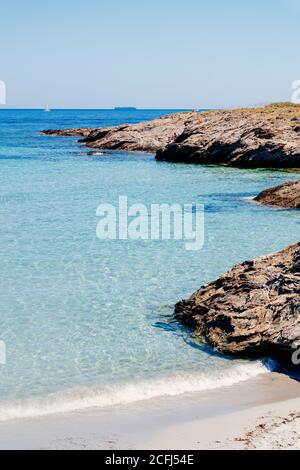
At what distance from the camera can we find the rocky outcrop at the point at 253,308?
1134 cm

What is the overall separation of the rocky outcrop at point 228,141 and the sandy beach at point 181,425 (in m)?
40.6

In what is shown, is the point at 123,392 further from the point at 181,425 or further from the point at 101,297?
the point at 101,297

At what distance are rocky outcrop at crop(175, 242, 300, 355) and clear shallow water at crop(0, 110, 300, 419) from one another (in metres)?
0.39

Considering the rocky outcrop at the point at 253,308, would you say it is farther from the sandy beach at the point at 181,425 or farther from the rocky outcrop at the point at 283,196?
the rocky outcrop at the point at 283,196

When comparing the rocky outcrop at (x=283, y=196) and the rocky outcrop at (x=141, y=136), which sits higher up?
the rocky outcrop at (x=141, y=136)

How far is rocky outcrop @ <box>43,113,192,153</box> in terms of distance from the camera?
67812mm

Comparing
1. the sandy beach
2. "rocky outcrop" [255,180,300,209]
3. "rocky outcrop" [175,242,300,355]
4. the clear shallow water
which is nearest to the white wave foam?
the clear shallow water

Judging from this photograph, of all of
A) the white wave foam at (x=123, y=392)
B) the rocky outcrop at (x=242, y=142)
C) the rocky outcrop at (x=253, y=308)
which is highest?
the rocky outcrop at (x=242, y=142)

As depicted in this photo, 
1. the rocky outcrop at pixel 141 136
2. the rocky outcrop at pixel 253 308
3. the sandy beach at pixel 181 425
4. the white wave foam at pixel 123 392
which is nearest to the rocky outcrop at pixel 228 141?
the rocky outcrop at pixel 141 136

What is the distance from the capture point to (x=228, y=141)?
180 feet

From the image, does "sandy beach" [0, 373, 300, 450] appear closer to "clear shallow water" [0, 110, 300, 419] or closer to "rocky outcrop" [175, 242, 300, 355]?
"clear shallow water" [0, 110, 300, 419]

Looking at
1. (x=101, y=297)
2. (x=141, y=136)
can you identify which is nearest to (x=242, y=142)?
(x=141, y=136)

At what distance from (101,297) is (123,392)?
503cm

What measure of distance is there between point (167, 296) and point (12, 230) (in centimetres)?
996
